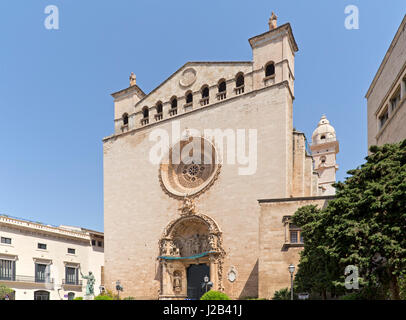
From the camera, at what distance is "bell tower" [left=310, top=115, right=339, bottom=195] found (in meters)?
59.2

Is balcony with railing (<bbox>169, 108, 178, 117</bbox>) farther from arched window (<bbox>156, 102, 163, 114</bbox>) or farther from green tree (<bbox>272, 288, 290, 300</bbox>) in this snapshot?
green tree (<bbox>272, 288, 290, 300</bbox>)

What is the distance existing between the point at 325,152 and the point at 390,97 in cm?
4420

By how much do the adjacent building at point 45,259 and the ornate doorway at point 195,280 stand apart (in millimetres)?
8655

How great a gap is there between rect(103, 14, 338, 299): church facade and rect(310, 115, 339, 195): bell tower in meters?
32.3

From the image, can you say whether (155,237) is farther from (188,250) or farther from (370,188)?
(370,188)

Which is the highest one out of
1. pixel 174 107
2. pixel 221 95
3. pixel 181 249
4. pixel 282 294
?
pixel 221 95

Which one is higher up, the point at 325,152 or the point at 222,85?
the point at 222,85

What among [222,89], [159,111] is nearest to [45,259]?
[159,111]

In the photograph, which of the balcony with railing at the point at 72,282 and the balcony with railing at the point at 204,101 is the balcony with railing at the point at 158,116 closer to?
the balcony with railing at the point at 204,101

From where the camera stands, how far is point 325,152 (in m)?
61.0

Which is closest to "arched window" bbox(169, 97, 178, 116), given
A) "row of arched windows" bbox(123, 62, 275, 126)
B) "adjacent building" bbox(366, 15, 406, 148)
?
"row of arched windows" bbox(123, 62, 275, 126)

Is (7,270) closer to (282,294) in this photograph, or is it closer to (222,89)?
(222,89)

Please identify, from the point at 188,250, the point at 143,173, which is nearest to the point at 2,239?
the point at 143,173
